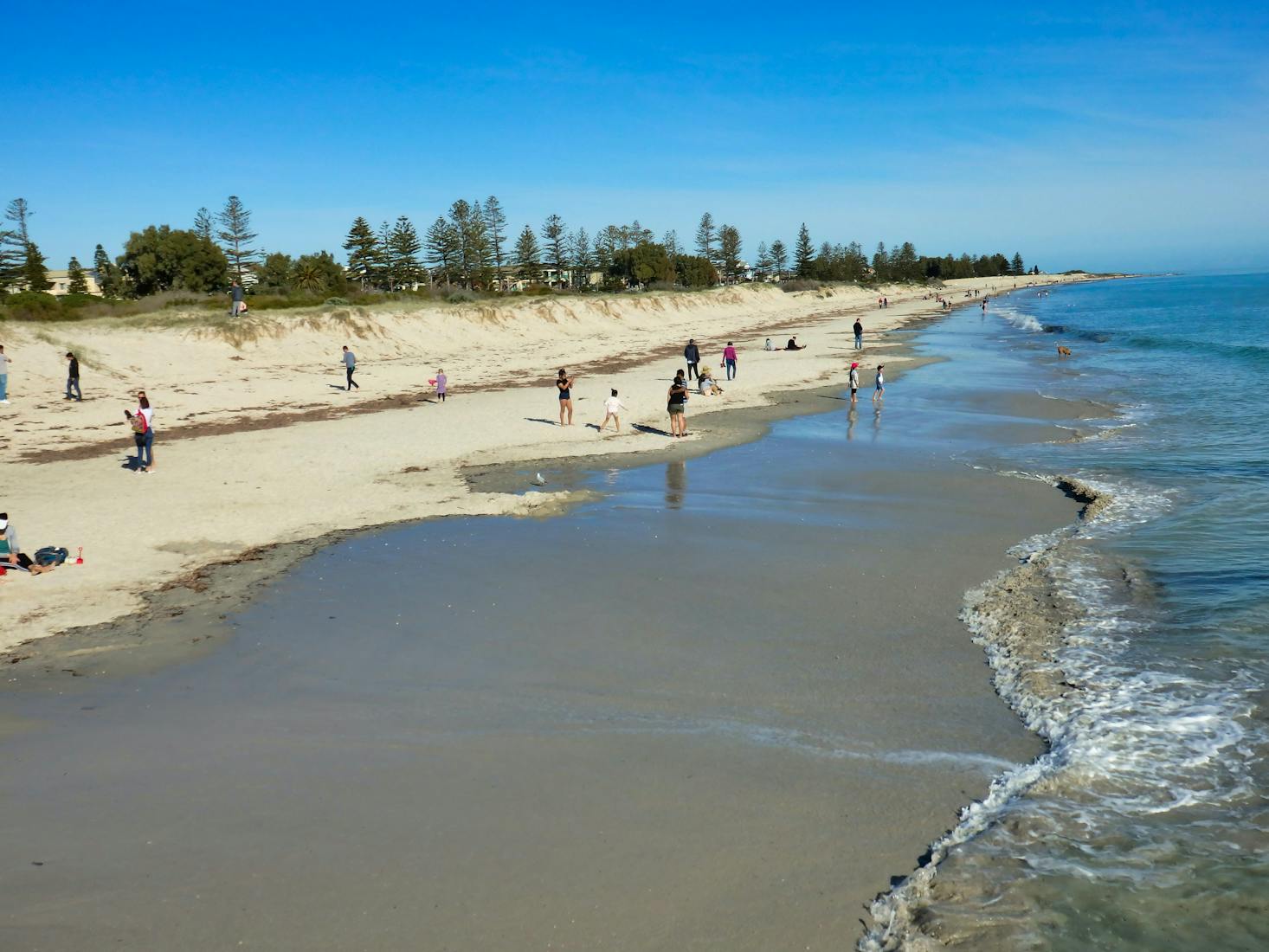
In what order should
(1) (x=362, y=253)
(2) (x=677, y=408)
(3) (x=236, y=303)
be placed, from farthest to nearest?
(1) (x=362, y=253), (3) (x=236, y=303), (2) (x=677, y=408)

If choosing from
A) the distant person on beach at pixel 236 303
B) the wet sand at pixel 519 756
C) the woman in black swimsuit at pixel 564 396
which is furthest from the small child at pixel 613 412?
the distant person on beach at pixel 236 303

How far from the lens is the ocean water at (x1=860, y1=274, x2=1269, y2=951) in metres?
5.25

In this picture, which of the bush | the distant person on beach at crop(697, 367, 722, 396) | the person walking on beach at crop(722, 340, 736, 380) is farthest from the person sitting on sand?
the bush

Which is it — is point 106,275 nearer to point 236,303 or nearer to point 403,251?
point 403,251

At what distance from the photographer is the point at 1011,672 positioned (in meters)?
8.41

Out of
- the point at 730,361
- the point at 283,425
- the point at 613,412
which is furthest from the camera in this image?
A: the point at 730,361

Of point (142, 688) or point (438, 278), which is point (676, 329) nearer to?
point (438, 278)

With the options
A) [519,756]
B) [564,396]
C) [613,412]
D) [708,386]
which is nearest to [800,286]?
[708,386]

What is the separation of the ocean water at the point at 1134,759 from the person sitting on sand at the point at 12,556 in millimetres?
10912

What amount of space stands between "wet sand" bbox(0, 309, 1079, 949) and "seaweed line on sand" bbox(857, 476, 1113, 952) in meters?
0.16

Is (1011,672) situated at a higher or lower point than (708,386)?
lower

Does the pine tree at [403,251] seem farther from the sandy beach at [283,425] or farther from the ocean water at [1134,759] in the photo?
the ocean water at [1134,759]

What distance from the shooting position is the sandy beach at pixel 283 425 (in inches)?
504

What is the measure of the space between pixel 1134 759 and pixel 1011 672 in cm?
155
